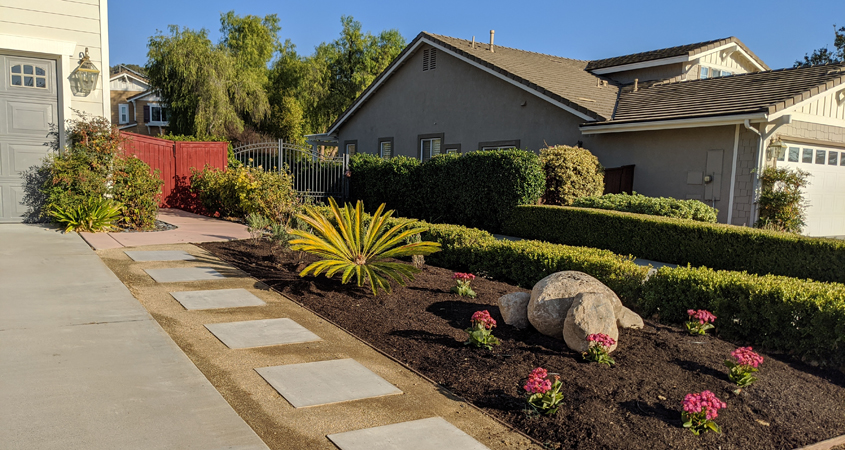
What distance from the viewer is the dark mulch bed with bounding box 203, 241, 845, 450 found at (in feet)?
11.7

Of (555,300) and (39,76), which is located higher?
(39,76)

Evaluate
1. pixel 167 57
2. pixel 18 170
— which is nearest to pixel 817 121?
pixel 18 170

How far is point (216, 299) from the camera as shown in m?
6.28

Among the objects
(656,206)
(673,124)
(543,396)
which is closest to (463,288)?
(543,396)

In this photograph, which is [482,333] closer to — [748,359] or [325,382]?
[325,382]

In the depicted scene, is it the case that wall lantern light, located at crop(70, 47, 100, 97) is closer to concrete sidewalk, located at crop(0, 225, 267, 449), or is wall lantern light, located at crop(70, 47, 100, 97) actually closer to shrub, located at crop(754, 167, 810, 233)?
concrete sidewalk, located at crop(0, 225, 267, 449)

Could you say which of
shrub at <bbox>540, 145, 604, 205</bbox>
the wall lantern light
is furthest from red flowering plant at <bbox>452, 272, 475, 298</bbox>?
the wall lantern light

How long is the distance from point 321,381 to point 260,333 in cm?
127

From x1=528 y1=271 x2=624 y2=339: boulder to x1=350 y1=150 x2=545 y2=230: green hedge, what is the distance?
7.76 meters

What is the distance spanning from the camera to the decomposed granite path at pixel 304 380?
343 centimetres

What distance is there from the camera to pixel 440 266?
8742 mm

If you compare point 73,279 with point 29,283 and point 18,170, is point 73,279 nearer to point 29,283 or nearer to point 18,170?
point 29,283

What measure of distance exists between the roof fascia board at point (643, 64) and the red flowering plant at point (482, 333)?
1575 centimetres

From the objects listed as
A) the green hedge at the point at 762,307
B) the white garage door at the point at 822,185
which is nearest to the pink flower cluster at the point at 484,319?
the green hedge at the point at 762,307
